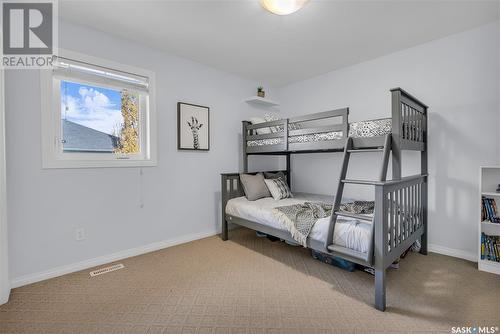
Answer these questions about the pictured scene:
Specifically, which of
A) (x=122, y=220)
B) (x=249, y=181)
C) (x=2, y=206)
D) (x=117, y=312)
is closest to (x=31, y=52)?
(x=2, y=206)

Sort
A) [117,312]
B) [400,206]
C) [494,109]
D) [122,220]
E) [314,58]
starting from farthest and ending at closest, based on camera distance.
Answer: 1. [314,58]
2. [122,220]
3. [494,109]
4. [400,206]
5. [117,312]

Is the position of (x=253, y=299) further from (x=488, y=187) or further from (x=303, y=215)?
(x=488, y=187)

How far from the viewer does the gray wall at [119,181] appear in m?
2.10

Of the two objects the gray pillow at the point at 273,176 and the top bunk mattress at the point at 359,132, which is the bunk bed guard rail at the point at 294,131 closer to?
the top bunk mattress at the point at 359,132

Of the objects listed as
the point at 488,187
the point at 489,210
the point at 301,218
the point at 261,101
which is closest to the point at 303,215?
the point at 301,218

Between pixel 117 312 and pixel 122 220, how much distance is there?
1155 millimetres

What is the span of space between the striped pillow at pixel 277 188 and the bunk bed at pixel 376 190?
24 cm

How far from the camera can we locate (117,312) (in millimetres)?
1711

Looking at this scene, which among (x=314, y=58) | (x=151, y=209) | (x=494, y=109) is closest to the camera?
(x=494, y=109)

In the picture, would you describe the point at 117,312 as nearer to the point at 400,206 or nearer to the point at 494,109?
the point at 400,206

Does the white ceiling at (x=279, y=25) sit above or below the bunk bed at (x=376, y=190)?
above

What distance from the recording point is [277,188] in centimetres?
335

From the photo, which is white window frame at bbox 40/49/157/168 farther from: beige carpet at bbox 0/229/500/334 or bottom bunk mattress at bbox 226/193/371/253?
bottom bunk mattress at bbox 226/193/371/253

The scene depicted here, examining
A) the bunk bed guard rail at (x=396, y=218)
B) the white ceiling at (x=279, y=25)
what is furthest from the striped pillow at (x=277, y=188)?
the white ceiling at (x=279, y=25)
